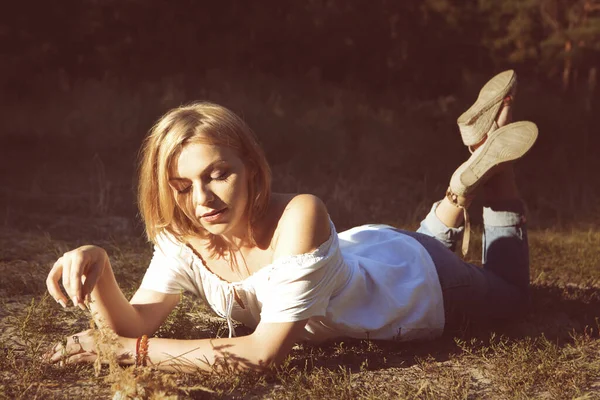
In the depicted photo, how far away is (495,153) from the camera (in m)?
3.34

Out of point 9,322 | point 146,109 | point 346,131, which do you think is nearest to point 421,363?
point 9,322

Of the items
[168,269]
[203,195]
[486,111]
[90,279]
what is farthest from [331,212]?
[90,279]

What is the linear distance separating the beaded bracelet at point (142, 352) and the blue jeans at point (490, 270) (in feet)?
4.21

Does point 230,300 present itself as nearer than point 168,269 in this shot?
Yes

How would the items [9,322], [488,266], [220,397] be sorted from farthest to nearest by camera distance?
[488,266] < [9,322] < [220,397]

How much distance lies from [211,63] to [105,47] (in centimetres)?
141

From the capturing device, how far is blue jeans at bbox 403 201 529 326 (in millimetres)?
3035

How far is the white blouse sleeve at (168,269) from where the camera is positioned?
2.64m

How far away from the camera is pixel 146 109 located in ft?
26.5

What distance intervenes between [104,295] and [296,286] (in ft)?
2.33

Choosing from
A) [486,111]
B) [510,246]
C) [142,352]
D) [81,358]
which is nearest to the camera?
[142,352]

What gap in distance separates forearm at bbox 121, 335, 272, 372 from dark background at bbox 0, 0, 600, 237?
9.04 ft

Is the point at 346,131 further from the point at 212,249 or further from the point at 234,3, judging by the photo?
the point at 212,249

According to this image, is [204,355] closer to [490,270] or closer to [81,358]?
[81,358]
